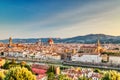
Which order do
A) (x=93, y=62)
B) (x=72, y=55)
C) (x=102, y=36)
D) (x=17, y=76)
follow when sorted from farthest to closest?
(x=102, y=36), (x=72, y=55), (x=93, y=62), (x=17, y=76)

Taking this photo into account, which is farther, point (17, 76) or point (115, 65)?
point (115, 65)

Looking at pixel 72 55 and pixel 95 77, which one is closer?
pixel 95 77

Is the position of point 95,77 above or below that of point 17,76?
below

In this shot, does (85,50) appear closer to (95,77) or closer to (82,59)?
(82,59)

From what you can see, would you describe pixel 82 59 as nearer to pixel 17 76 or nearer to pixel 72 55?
pixel 72 55

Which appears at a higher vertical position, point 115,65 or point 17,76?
point 17,76

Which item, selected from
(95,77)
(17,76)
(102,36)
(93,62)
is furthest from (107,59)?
(102,36)

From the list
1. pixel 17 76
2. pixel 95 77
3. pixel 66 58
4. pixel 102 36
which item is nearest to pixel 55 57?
pixel 66 58

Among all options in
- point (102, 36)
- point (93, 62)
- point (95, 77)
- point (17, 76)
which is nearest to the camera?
point (17, 76)

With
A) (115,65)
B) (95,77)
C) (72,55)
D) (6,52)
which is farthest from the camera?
(6,52)
